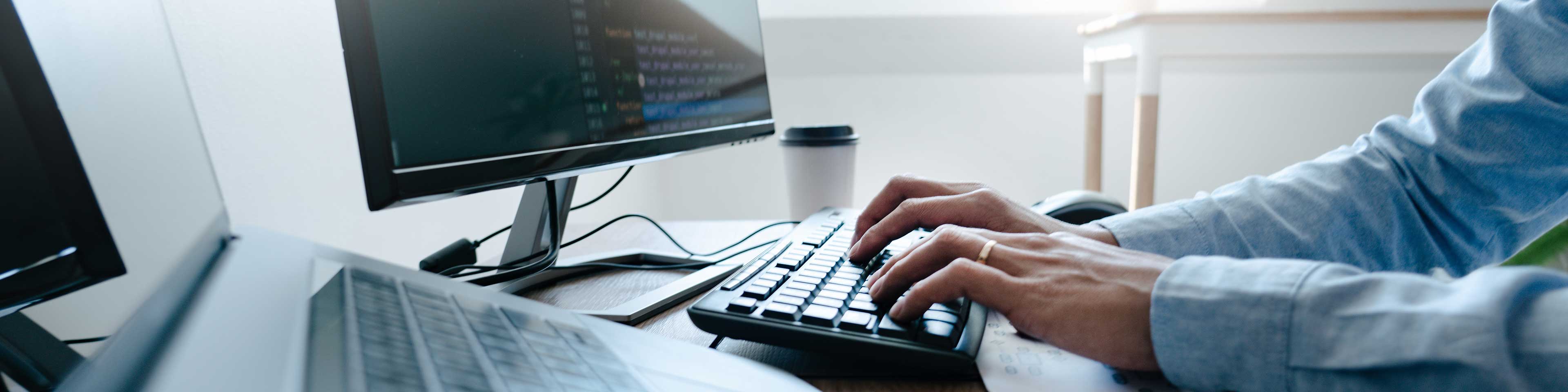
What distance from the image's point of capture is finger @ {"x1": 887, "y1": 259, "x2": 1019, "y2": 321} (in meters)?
0.35

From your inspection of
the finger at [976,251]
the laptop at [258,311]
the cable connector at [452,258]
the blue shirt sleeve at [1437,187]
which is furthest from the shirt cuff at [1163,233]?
the cable connector at [452,258]

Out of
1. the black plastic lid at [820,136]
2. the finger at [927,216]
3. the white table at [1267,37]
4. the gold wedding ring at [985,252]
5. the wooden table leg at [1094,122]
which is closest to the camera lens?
the gold wedding ring at [985,252]

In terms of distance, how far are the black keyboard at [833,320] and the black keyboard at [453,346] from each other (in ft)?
0.31

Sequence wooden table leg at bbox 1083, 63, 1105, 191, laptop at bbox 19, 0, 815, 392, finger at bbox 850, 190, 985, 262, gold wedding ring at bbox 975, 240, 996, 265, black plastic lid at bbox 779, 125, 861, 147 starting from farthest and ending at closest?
wooden table leg at bbox 1083, 63, 1105, 191 → black plastic lid at bbox 779, 125, 861, 147 → finger at bbox 850, 190, 985, 262 → gold wedding ring at bbox 975, 240, 996, 265 → laptop at bbox 19, 0, 815, 392

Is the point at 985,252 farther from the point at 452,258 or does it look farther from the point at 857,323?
the point at 452,258

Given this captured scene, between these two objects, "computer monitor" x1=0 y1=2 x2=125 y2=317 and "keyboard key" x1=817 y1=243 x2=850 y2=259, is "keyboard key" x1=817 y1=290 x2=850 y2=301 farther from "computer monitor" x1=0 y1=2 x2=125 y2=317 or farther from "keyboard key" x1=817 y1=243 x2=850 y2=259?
"computer monitor" x1=0 y1=2 x2=125 y2=317

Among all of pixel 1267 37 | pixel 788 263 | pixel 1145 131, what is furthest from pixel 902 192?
pixel 1267 37

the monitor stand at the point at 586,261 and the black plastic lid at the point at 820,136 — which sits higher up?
the black plastic lid at the point at 820,136

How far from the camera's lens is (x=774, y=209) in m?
2.09

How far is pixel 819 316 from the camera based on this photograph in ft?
1.11

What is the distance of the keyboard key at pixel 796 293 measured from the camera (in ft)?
1.22

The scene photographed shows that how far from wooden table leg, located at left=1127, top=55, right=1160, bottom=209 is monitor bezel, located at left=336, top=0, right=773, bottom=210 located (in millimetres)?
1314

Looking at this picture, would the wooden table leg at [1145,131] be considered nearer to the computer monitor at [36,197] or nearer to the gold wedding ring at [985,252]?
the gold wedding ring at [985,252]

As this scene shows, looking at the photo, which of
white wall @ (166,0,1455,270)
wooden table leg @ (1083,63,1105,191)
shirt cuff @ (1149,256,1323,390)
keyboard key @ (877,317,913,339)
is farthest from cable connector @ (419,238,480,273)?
wooden table leg @ (1083,63,1105,191)
